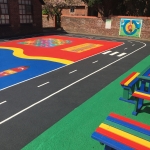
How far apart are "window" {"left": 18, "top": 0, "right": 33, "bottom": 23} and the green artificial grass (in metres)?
20.7

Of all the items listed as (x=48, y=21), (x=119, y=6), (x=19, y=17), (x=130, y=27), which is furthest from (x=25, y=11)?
(x=130, y=27)

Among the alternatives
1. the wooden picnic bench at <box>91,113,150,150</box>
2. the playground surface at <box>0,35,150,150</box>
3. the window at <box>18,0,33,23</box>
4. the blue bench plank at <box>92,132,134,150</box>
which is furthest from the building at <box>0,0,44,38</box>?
the blue bench plank at <box>92,132,134,150</box>

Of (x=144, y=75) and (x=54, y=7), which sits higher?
(x=54, y=7)

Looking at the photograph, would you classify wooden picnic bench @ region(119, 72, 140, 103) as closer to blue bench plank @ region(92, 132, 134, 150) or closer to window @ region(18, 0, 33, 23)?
blue bench plank @ region(92, 132, 134, 150)

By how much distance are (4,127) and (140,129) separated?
3.76m

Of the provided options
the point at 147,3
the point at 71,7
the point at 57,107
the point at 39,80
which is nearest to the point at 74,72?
the point at 39,80

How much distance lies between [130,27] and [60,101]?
64.2 ft

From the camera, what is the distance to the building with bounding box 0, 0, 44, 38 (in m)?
22.4

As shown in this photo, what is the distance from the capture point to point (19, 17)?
79.0ft

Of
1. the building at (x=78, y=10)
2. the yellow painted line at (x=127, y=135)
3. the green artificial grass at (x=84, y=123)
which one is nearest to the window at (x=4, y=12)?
the building at (x=78, y=10)

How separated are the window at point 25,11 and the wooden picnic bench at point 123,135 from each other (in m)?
23.8

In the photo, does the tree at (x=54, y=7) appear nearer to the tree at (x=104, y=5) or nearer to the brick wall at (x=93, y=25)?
the brick wall at (x=93, y=25)

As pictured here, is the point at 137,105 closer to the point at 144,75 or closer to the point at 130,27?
the point at 144,75

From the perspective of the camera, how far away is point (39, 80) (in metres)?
8.76
